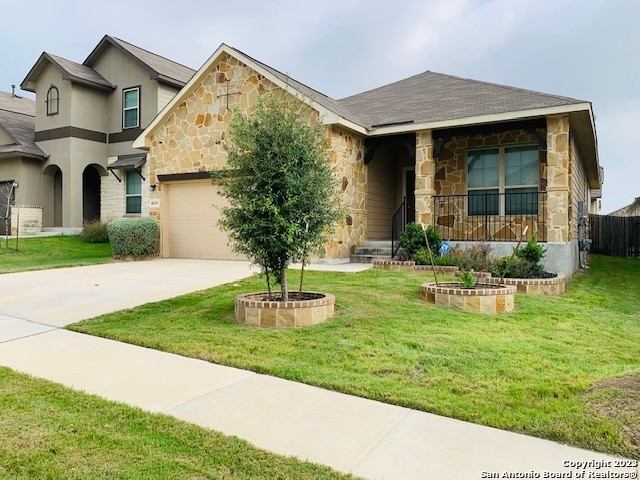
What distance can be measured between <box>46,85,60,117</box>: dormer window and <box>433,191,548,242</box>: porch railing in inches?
605

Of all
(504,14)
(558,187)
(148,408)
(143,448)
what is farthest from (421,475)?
(504,14)

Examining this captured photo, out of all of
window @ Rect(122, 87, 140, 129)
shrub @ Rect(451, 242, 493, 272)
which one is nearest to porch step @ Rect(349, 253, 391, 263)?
shrub @ Rect(451, 242, 493, 272)

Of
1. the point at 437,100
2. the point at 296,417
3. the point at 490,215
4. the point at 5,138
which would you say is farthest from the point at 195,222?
the point at 5,138

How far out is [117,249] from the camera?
521 inches

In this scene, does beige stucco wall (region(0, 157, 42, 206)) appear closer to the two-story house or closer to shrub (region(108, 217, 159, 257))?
the two-story house

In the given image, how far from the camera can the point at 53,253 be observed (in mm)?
14820

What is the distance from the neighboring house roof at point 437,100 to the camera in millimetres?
10695

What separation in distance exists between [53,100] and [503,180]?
56.5 feet

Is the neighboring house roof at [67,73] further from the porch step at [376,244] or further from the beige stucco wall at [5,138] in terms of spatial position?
the porch step at [376,244]

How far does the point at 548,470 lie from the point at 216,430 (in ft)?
6.30

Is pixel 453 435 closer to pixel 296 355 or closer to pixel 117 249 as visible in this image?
pixel 296 355

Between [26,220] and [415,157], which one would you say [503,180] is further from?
[26,220]

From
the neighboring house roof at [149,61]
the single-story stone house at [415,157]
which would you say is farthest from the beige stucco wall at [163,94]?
the single-story stone house at [415,157]

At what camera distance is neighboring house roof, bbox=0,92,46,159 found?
60.1ft
